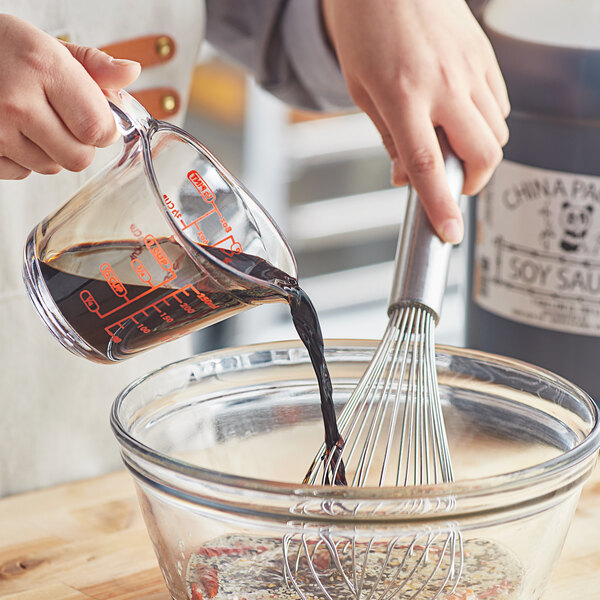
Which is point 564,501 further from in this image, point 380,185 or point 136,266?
point 380,185

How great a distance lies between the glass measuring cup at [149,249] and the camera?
A: 46 centimetres

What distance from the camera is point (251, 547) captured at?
0.43m

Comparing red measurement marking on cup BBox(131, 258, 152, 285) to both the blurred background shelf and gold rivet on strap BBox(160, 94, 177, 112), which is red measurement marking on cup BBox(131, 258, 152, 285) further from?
the blurred background shelf

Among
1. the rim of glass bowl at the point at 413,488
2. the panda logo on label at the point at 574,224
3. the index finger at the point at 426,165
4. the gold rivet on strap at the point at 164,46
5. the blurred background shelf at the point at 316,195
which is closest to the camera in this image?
the rim of glass bowl at the point at 413,488

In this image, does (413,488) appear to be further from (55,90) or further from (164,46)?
(164,46)

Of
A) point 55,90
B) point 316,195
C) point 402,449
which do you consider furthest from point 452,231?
point 316,195

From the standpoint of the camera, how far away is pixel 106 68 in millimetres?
476

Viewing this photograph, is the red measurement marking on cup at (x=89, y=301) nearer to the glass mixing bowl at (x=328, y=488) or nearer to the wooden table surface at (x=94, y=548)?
the glass mixing bowl at (x=328, y=488)

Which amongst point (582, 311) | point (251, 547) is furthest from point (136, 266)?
point (582, 311)

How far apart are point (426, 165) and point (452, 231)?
5 cm

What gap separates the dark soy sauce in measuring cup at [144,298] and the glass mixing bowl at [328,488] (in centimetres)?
4

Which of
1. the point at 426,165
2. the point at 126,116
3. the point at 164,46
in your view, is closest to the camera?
the point at 126,116

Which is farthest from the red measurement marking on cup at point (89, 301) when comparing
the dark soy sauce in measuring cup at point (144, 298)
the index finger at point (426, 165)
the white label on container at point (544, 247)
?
the white label on container at point (544, 247)

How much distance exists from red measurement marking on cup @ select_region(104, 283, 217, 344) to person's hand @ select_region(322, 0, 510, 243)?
185 mm
